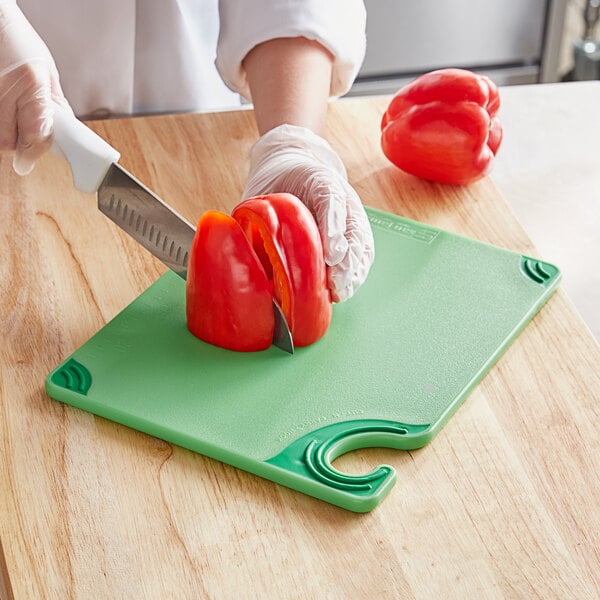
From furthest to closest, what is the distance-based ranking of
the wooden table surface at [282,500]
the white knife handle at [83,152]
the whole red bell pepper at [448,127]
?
1. the whole red bell pepper at [448,127]
2. the white knife handle at [83,152]
3. the wooden table surface at [282,500]

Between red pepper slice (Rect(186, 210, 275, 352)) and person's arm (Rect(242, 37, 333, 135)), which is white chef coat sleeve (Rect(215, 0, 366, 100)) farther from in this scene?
red pepper slice (Rect(186, 210, 275, 352))

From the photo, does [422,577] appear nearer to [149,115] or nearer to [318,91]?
[318,91]

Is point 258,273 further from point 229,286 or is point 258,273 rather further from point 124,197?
point 124,197

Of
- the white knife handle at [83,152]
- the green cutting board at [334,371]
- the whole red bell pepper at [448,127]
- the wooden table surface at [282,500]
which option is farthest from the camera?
the whole red bell pepper at [448,127]

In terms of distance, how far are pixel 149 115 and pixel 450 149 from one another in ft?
1.72

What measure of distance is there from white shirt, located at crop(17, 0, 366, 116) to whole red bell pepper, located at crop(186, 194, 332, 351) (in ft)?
1.35

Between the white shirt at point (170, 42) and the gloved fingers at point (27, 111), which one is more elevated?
the gloved fingers at point (27, 111)

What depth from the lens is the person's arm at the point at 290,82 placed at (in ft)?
4.14

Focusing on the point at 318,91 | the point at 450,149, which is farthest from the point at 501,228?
the point at 318,91

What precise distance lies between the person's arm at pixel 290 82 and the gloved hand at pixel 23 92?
0.29 m

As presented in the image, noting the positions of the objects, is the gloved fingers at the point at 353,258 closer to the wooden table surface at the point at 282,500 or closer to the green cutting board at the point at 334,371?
the green cutting board at the point at 334,371

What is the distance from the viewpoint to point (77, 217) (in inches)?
48.3

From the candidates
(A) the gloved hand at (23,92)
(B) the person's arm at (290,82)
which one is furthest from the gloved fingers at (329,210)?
(A) the gloved hand at (23,92)

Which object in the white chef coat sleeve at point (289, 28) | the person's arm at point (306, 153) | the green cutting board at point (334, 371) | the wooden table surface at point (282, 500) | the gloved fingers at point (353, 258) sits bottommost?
the wooden table surface at point (282, 500)
